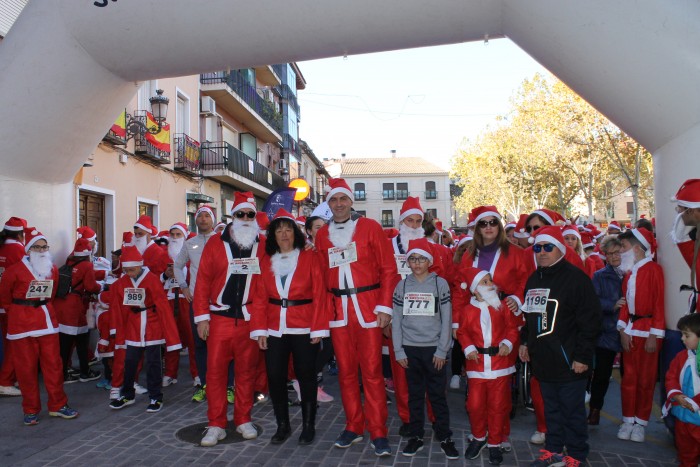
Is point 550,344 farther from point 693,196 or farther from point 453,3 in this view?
point 453,3

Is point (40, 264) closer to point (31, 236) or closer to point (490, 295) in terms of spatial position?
point (31, 236)

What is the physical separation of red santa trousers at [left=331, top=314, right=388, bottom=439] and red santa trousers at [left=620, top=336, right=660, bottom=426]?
7.07ft

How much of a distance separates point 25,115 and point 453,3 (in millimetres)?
4993

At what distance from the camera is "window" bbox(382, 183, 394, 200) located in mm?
79125

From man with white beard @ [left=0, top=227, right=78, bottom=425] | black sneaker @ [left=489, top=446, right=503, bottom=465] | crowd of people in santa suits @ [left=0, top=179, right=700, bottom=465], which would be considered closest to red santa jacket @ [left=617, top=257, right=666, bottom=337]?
crowd of people in santa suits @ [left=0, top=179, right=700, bottom=465]

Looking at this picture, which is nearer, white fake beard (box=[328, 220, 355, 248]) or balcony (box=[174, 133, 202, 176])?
white fake beard (box=[328, 220, 355, 248])

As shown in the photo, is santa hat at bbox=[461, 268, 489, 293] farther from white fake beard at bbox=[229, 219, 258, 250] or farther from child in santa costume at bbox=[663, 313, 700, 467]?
white fake beard at bbox=[229, 219, 258, 250]

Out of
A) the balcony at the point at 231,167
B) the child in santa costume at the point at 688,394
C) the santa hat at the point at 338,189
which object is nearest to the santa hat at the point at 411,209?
the santa hat at the point at 338,189

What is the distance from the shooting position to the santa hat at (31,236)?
631 centimetres

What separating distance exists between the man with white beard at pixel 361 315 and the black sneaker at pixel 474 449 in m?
0.65

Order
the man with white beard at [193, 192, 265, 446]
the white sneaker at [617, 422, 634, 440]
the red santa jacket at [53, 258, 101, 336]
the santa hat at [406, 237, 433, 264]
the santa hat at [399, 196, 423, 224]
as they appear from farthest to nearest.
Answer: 1. the red santa jacket at [53, 258, 101, 336]
2. the santa hat at [399, 196, 423, 224]
3. the man with white beard at [193, 192, 265, 446]
4. the white sneaker at [617, 422, 634, 440]
5. the santa hat at [406, 237, 433, 264]

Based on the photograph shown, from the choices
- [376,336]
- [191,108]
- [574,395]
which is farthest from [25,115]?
[191,108]

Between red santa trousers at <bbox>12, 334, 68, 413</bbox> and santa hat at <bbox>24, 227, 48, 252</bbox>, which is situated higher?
santa hat at <bbox>24, 227, 48, 252</bbox>

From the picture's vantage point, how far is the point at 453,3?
5793 mm
